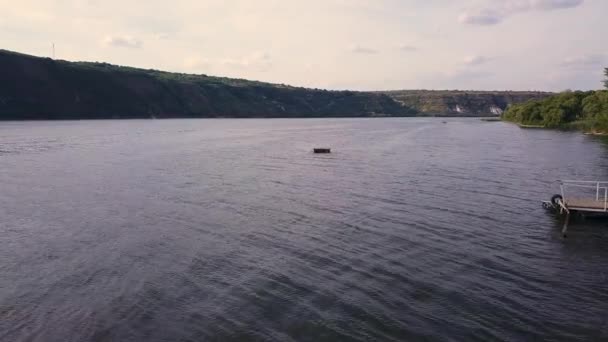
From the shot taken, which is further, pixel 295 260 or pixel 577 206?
pixel 577 206

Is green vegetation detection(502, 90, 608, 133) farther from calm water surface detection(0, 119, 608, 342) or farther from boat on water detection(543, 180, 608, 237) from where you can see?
boat on water detection(543, 180, 608, 237)

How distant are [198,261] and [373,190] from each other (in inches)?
787

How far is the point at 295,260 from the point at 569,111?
12933cm

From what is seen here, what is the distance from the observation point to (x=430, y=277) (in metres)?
19.7

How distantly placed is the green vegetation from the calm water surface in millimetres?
78995

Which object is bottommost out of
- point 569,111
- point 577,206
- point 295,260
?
point 295,260

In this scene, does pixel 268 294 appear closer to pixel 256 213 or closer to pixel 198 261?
pixel 198 261

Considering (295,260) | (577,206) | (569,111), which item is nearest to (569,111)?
(569,111)

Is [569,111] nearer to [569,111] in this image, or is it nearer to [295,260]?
[569,111]

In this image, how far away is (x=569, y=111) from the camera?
130 m

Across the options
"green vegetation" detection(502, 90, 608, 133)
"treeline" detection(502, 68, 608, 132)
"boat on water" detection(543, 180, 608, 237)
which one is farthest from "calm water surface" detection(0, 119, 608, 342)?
"treeline" detection(502, 68, 608, 132)

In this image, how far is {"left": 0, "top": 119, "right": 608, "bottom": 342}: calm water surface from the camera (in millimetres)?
15688

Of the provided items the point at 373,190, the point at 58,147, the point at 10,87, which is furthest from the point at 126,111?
the point at 373,190

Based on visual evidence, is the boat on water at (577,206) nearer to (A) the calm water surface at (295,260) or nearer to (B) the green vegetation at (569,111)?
(A) the calm water surface at (295,260)
